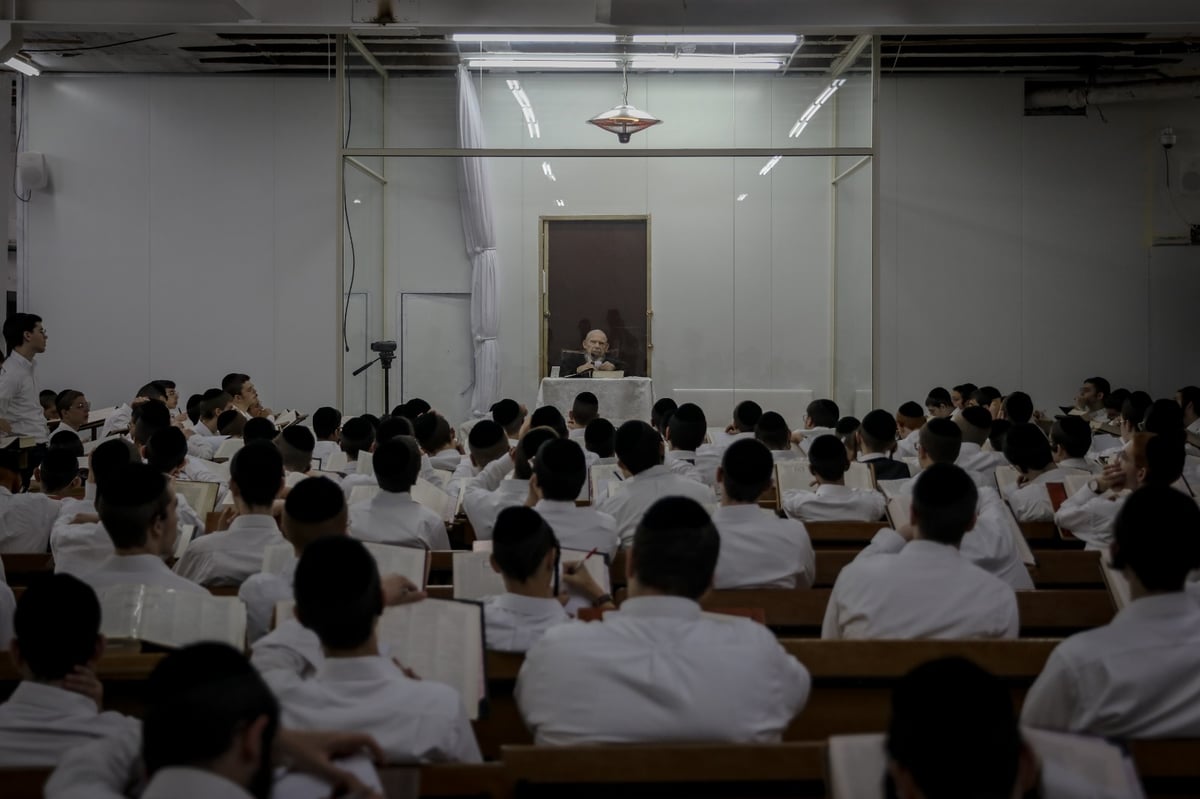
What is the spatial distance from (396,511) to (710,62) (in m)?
7.03

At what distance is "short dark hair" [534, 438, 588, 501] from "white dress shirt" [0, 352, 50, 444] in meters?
5.37

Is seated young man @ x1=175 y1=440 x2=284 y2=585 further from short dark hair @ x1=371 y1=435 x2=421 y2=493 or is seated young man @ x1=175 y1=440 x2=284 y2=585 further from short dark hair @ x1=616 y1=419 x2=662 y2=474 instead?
short dark hair @ x1=616 y1=419 x2=662 y2=474

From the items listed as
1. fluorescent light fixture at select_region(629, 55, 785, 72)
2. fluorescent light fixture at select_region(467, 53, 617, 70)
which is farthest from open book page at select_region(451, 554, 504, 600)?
fluorescent light fixture at select_region(629, 55, 785, 72)

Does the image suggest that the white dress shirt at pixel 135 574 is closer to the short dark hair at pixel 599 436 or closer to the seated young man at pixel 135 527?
the seated young man at pixel 135 527

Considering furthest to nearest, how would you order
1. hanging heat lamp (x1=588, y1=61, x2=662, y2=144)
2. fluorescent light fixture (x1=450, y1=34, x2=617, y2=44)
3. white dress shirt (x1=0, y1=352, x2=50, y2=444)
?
hanging heat lamp (x1=588, y1=61, x2=662, y2=144) → fluorescent light fixture (x1=450, y1=34, x2=617, y2=44) → white dress shirt (x1=0, y1=352, x2=50, y2=444)

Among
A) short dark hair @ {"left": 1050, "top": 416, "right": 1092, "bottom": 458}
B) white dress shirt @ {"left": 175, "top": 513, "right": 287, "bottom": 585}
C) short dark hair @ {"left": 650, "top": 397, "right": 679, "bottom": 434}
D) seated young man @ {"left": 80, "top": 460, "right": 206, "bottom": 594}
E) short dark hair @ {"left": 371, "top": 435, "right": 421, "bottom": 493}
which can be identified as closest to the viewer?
seated young man @ {"left": 80, "top": 460, "right": 206, "bottom": 594}

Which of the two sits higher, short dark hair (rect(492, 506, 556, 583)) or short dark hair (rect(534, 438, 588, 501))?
short dark hair (rect(534, 438, 588, 501))

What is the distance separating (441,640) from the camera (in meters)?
2.62

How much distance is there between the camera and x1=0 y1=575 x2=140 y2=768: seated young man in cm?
207

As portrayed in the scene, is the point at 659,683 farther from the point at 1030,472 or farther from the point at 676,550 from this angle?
the point at 1030,472

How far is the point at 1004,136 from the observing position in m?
11.7

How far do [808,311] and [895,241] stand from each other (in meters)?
1.74

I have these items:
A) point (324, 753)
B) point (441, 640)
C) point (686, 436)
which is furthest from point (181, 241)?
point (324, 753)

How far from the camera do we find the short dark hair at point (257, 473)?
3.76 m
